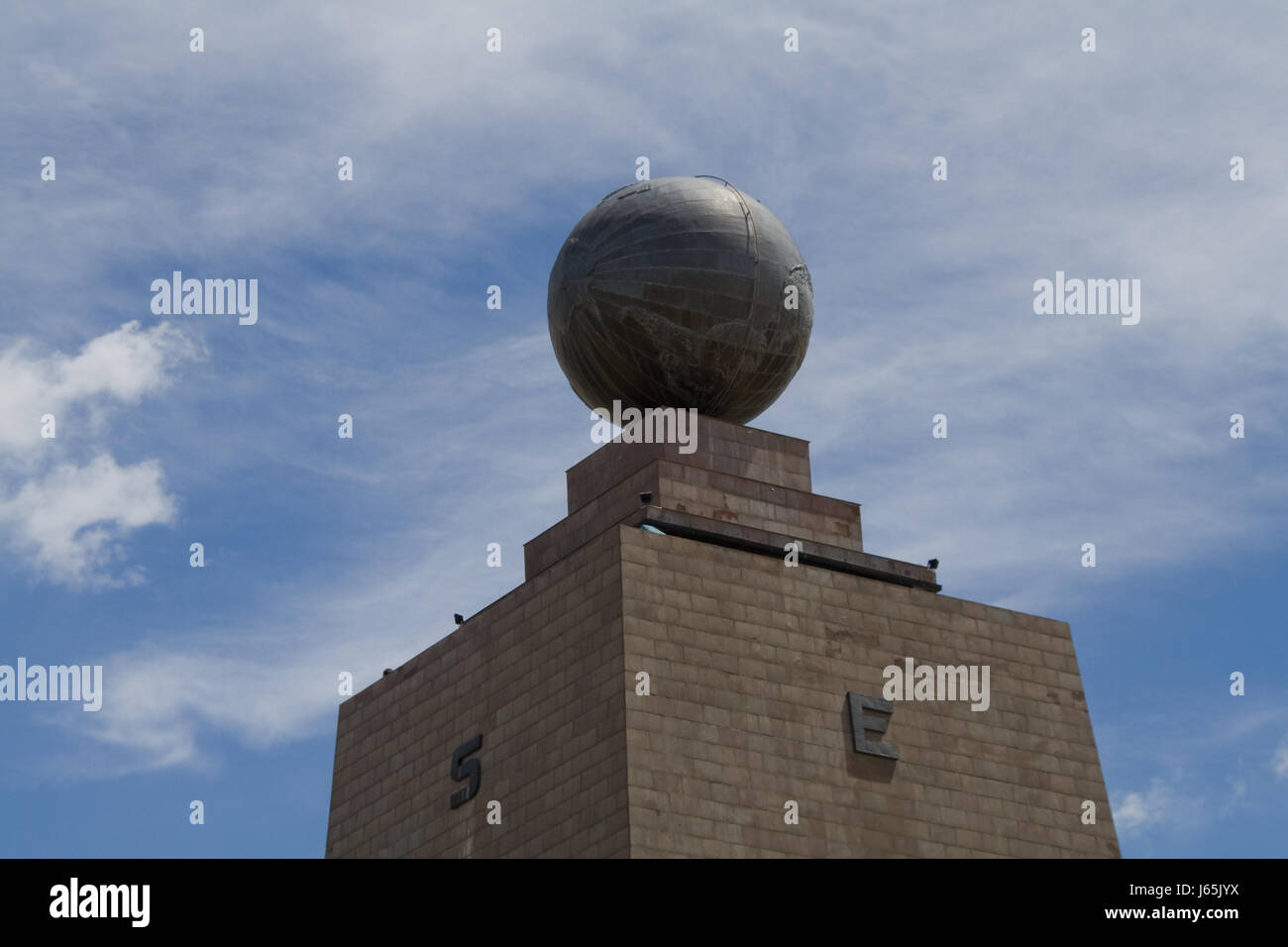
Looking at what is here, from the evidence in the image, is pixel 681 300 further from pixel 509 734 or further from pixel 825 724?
pixel 509 734

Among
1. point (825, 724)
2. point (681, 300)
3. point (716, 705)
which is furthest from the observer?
point (681, 300)

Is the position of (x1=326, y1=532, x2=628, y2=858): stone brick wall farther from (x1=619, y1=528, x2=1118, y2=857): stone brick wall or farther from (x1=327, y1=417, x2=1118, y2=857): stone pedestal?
(x1=619, y1=528, x2=1118, y2=857): stone brick wall

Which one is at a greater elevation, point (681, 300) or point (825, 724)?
point (681, 300)

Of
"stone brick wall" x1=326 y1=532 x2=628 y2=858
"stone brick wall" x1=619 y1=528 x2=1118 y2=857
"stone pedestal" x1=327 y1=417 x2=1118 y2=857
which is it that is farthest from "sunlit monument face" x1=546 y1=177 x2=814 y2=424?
"stone brick wall" x1=326 y1=532 x2=628 y2=858

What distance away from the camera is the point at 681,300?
41719 millimetres

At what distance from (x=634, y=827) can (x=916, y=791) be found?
6.25m

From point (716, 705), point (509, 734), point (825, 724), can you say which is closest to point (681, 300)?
point (716, 705)

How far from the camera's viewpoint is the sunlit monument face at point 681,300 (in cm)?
4178

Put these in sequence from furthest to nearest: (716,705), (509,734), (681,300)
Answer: (681,300) < (509,734) < (716,705)

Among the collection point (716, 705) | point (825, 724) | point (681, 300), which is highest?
point (681, 300)

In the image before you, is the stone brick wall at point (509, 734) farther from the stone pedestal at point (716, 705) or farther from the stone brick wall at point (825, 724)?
the stone brick wall at point (825, 724)

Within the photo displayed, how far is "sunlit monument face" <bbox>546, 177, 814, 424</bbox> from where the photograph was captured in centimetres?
4178
